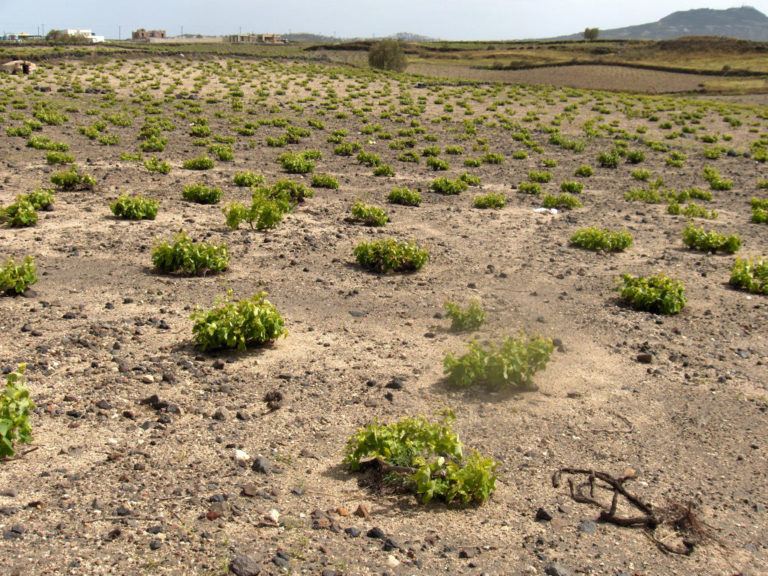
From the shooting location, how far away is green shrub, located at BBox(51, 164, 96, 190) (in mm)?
14648

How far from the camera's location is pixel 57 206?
13516 millimetres

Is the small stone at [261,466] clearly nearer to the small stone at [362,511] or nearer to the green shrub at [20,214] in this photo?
the small stone at [362,511]

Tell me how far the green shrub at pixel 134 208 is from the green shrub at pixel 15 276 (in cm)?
385

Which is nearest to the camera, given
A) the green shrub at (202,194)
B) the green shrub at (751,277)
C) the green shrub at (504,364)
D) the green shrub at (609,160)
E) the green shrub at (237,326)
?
the green shrub at (504,364)

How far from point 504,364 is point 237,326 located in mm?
2851

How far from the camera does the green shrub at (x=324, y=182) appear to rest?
54.7 ft

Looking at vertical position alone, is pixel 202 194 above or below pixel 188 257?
above

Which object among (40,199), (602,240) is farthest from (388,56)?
(602,240)

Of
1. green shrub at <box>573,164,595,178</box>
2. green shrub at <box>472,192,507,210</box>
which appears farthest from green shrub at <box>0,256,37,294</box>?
green shrub at <box>573,164,595,178</box>

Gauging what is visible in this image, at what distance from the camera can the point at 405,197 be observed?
15.4m

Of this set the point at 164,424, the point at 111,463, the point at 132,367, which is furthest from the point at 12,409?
the point at 132,367

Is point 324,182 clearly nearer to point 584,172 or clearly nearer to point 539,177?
point 539,177

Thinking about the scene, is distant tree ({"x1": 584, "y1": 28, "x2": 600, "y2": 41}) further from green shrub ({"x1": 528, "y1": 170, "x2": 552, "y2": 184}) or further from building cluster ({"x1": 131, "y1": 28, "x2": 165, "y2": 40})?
green shrub ({"x1": 528, "y1": 170, "x2": 552, "y2": 184})

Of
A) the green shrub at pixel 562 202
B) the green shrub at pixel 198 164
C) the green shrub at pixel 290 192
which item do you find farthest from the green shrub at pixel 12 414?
the green shrub at pixel 198 164
